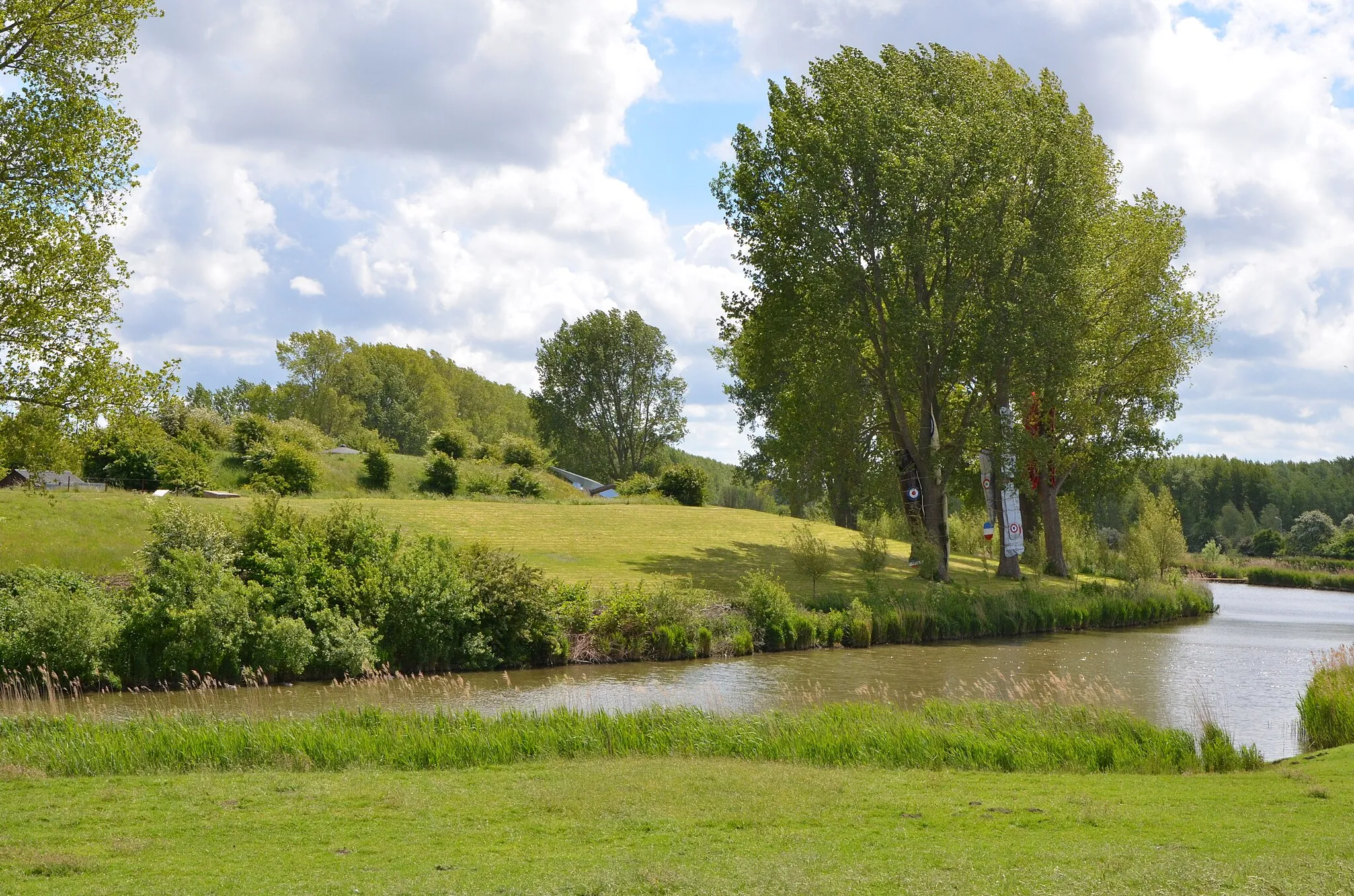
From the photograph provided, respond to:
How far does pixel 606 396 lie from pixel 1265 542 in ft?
220

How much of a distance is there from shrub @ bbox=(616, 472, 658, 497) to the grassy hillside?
6.38m

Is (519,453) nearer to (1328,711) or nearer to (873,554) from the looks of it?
(873,554)

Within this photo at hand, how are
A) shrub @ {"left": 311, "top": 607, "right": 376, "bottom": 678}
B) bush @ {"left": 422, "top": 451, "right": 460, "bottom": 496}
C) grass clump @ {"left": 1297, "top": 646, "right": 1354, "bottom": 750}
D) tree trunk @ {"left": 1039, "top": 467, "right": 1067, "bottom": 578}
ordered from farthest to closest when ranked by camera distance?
bush @ {"left": 422, "top": 451, "right": 460, "bottom": 496}
tree trunk @ {"left": 1039, "top": 467, "right": 1067, "bottom": 578}
shrub @ {"left": 311, "top": 607, "right": 376, "bottom": 678}
grass clump @ {"left": 1297, "top": 646, "right": 1354, "bottom": 750}

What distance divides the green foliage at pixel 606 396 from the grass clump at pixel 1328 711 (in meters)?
74.9

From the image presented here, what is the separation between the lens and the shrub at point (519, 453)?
2611 inches

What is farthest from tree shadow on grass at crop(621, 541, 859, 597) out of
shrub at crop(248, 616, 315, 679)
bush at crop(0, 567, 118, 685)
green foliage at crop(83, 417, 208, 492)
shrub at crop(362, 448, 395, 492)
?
shrub at crop(362, 448, 395, 492)

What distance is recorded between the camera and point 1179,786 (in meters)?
11.6

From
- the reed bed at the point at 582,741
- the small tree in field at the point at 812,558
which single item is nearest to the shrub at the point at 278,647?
the reed bed at the point at 582,741

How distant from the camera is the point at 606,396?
9156 cm

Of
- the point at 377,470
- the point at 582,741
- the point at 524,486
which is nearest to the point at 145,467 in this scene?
the point at 377,470

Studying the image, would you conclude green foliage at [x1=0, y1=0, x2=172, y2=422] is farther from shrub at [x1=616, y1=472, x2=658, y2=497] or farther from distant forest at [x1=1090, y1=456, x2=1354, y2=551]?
distant forest at [x1=1090, y1=456, x2=1354, y2=551]

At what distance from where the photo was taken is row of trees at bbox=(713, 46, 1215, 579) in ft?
115

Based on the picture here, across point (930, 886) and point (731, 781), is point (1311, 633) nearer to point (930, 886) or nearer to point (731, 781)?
point (731, 781)

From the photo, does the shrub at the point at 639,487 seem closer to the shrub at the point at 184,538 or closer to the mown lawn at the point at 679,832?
the shrub at the point at 184,538
